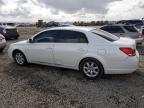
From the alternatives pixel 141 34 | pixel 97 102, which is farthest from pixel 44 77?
pixel 141 34

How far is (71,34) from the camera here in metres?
6.45

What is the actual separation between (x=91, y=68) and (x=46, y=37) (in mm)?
1964

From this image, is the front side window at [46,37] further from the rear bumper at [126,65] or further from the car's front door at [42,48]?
the rear bumper at [126,65]

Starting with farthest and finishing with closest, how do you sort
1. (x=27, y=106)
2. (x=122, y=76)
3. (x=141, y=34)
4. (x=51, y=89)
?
(x=141, y=34) < (x=122, y=76) < (x=51, y=89) < (x=27, y=106)

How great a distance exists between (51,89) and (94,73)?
4.58 ft

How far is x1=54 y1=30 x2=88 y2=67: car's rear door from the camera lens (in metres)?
6.12

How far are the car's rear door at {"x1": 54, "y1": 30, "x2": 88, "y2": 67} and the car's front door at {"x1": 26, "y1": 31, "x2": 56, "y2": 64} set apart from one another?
0.74 feet

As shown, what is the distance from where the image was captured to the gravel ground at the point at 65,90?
454 cm

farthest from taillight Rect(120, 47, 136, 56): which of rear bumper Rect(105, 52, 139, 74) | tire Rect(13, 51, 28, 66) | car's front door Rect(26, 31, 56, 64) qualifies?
tire Rect(13, 51, 28, 66)

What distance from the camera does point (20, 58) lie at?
7707 millimetres

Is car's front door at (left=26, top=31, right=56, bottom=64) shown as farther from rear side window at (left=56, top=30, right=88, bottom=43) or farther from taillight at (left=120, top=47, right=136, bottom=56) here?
taillight at (left=120, top=47, right=136, bottom=56)

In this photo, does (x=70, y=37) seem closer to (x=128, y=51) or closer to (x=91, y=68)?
(x=91, y=68)

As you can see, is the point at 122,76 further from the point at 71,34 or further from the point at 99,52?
the point at 71,34

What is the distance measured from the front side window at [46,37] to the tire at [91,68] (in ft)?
4.59
